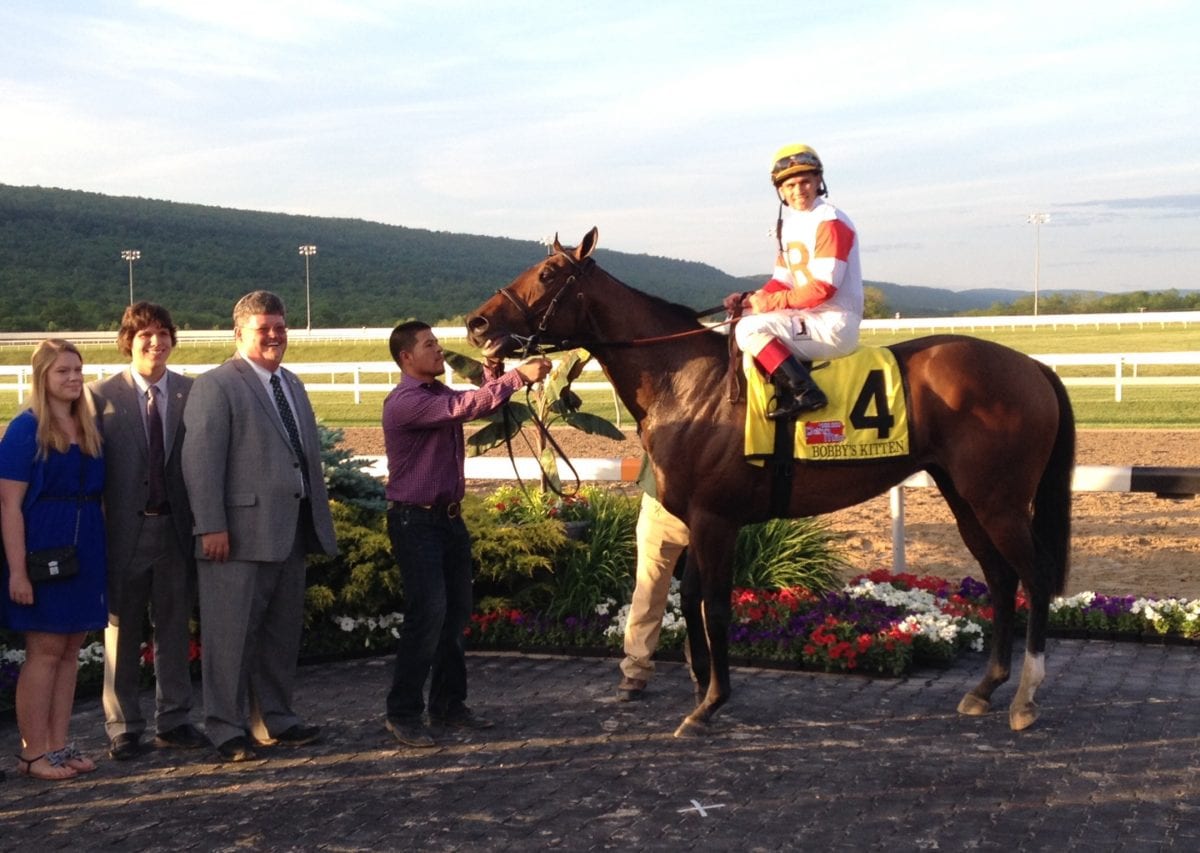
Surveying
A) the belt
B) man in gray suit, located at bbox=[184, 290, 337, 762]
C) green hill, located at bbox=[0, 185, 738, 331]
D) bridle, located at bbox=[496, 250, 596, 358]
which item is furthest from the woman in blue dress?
green hill, located at bbox=[0, 185, 738, 331]

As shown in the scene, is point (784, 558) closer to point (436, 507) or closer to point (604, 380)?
point (436, 507)

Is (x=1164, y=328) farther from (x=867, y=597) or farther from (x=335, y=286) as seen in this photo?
(x=335, y=286)

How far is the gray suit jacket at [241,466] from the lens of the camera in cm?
487

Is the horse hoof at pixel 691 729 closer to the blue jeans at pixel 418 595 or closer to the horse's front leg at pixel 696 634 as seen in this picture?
the horse's front leg at pixel 696 634

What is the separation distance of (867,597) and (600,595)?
5.02 feet

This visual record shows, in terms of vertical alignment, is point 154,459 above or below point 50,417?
below

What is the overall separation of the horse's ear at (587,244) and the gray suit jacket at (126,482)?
171 cm

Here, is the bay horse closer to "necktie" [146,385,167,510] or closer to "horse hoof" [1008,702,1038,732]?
"horse hoof" [1008,702,1038,732]

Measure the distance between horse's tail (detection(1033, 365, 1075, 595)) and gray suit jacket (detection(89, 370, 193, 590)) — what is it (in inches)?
148

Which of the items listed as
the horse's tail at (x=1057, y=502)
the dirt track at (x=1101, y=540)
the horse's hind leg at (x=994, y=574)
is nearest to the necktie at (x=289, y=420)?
the horse's hind leg at (x=994, y=574)

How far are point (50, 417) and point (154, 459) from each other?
0.47 metres

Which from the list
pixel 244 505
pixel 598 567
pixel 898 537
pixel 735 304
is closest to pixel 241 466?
pixel 244 505

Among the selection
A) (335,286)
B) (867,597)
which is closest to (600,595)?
(867,597)

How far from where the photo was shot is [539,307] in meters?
5.34
